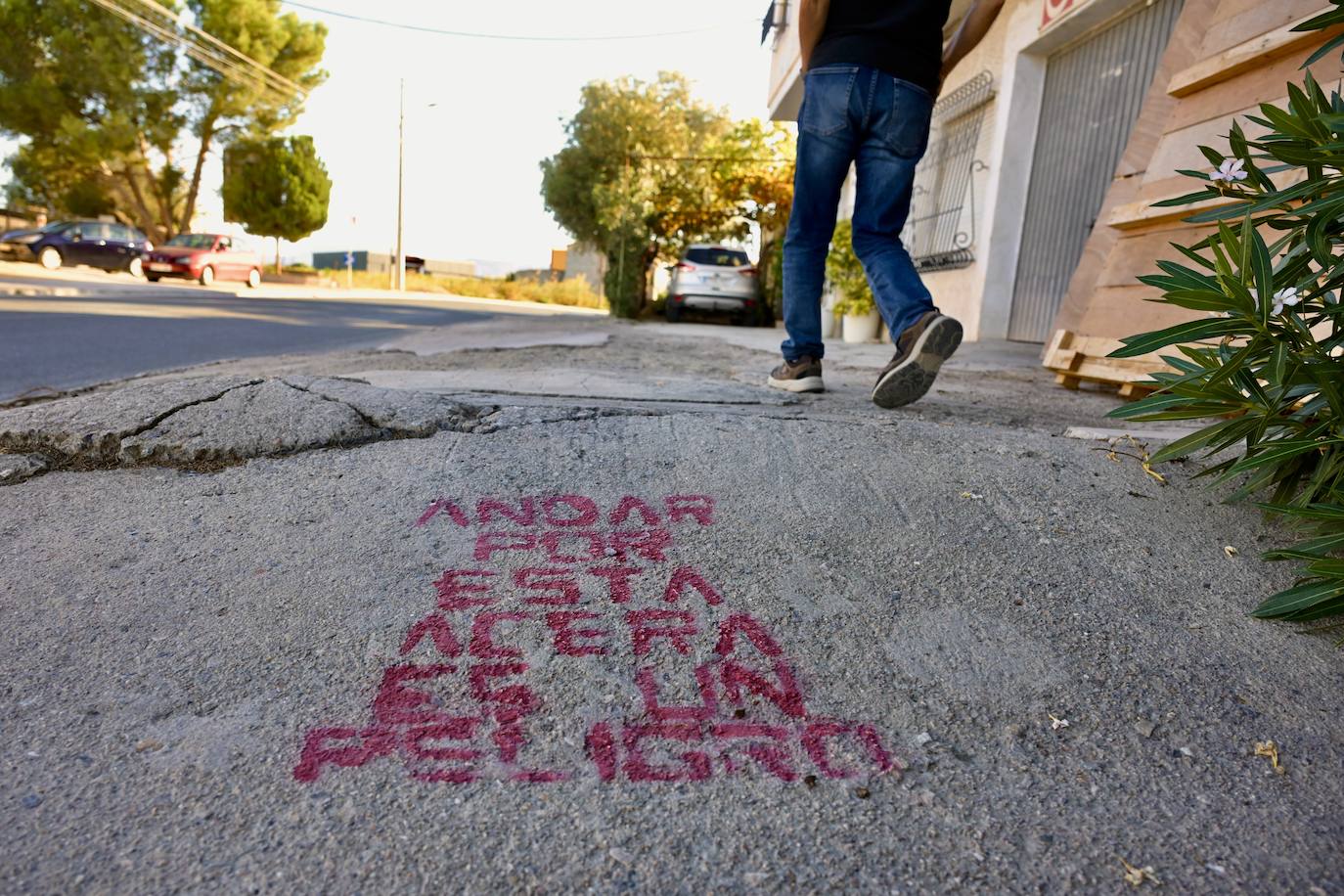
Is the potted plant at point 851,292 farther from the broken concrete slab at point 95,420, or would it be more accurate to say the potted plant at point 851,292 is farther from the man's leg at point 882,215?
the broken concrete slab at point 95,420

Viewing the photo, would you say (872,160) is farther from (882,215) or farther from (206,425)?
(206,425)

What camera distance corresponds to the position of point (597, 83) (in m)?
28.3

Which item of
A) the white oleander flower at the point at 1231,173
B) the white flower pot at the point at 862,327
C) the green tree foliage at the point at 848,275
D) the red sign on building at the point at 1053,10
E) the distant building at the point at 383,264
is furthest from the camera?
the distant building at the point at 383,264

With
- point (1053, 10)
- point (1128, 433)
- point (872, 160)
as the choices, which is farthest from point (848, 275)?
point (1128, 433)

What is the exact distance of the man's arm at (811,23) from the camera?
10.8ft

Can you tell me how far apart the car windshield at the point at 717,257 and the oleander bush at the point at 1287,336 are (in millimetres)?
15636

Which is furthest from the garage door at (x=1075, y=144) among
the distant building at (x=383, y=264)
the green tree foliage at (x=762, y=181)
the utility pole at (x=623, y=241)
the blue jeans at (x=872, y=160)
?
the distant building at (x=383, y=264)

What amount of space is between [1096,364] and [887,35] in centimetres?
170

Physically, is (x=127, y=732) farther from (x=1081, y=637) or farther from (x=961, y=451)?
(x=961, y=451)

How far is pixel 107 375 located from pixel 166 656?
4671mm

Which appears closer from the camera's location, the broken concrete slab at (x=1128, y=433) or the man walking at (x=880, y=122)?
the broken concrete slab at (x=1128, y=433)

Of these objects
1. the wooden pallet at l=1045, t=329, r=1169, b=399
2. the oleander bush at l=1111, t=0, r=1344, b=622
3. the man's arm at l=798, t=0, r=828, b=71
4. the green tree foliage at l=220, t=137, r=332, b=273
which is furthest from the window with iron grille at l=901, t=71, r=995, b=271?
the green tree foliage at l=220, t=137, r=332, b=273

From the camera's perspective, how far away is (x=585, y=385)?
357cm

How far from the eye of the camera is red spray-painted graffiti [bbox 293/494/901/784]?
1.45 metres
